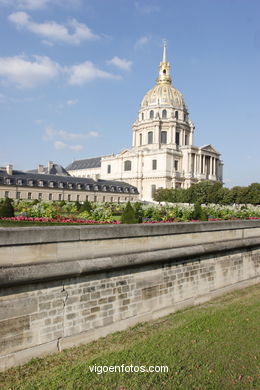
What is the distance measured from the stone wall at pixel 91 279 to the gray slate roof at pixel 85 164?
9628cm

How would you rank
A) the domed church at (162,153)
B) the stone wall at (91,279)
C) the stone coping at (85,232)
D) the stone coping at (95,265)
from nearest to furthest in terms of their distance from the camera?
the stone coping at (95,265)
the stone wall at (91,279)
the stone coping at (85,232)
the domed church at (162,153)

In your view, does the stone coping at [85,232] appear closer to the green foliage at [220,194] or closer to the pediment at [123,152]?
the green foliage at [220,194]

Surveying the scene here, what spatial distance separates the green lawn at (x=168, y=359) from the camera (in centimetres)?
545

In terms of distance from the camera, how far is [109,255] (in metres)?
7.72

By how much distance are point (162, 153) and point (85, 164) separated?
35.3 metres

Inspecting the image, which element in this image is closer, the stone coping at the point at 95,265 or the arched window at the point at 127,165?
the stone coping at the point at 95,265

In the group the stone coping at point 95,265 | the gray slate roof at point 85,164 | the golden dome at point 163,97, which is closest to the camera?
the stone coping at point 95,265

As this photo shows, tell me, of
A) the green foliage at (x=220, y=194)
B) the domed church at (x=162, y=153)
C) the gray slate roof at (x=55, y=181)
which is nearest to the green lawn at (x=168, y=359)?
the green foliage at (x=220, y=194)

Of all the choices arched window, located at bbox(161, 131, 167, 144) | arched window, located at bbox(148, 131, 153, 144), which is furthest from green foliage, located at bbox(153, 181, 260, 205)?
arched window, located at bbox(148, 131, 153, 144)

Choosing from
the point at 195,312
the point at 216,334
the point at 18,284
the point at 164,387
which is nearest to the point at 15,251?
the point at 18,284

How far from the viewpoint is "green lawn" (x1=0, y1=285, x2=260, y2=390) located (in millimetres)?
5449

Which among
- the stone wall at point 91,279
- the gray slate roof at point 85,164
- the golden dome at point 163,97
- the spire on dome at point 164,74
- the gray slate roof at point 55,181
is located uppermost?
the spire on dome at point 164,74

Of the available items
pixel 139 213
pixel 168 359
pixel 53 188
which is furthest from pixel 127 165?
pixel 168 359

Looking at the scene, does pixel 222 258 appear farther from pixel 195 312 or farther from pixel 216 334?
pixel 216 334
